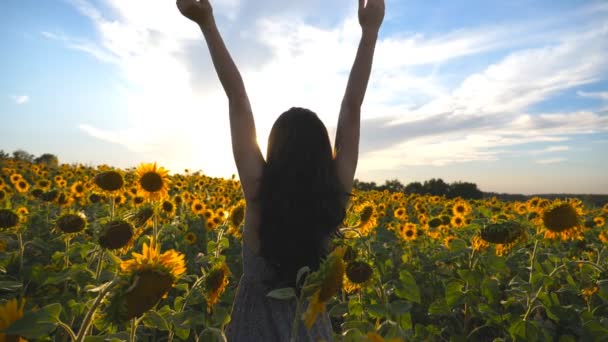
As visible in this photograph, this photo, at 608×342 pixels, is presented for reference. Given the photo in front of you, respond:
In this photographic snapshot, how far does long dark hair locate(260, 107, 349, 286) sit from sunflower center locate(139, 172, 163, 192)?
208 centimetres

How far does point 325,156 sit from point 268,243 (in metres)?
0.60

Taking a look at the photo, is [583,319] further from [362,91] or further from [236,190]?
[236,190]

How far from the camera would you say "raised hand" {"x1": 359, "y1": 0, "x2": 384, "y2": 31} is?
2.79 m

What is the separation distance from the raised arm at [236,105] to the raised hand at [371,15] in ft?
3.05

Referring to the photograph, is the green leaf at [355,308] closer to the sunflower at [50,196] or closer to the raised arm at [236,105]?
the raised arm at [236,105]

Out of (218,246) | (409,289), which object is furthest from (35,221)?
(409,289)

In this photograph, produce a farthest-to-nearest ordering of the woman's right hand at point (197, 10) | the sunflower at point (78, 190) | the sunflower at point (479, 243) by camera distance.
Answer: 1. the sunflower at point (78, 190)
2. the sunflower at point (479, 243)
3. the woman's right hand at point (197, 10)

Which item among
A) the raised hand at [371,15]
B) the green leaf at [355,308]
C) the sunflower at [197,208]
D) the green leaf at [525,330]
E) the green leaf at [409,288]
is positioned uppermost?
the raised hand at [371,15]

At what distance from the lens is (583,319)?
10.4 ft

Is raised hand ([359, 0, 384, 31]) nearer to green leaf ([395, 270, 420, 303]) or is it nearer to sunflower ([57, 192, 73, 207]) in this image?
green leaf ([395, 270, 420, 303])

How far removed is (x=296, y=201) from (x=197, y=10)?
1163mm

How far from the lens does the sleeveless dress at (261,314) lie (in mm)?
2531

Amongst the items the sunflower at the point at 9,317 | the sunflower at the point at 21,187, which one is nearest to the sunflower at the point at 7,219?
the sunflower at the point at 9,317

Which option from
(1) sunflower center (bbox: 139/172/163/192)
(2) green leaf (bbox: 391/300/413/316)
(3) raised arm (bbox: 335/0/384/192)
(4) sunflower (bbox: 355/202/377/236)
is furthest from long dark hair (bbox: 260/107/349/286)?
(4) sunflower (bbox: 355/202/377/236)
